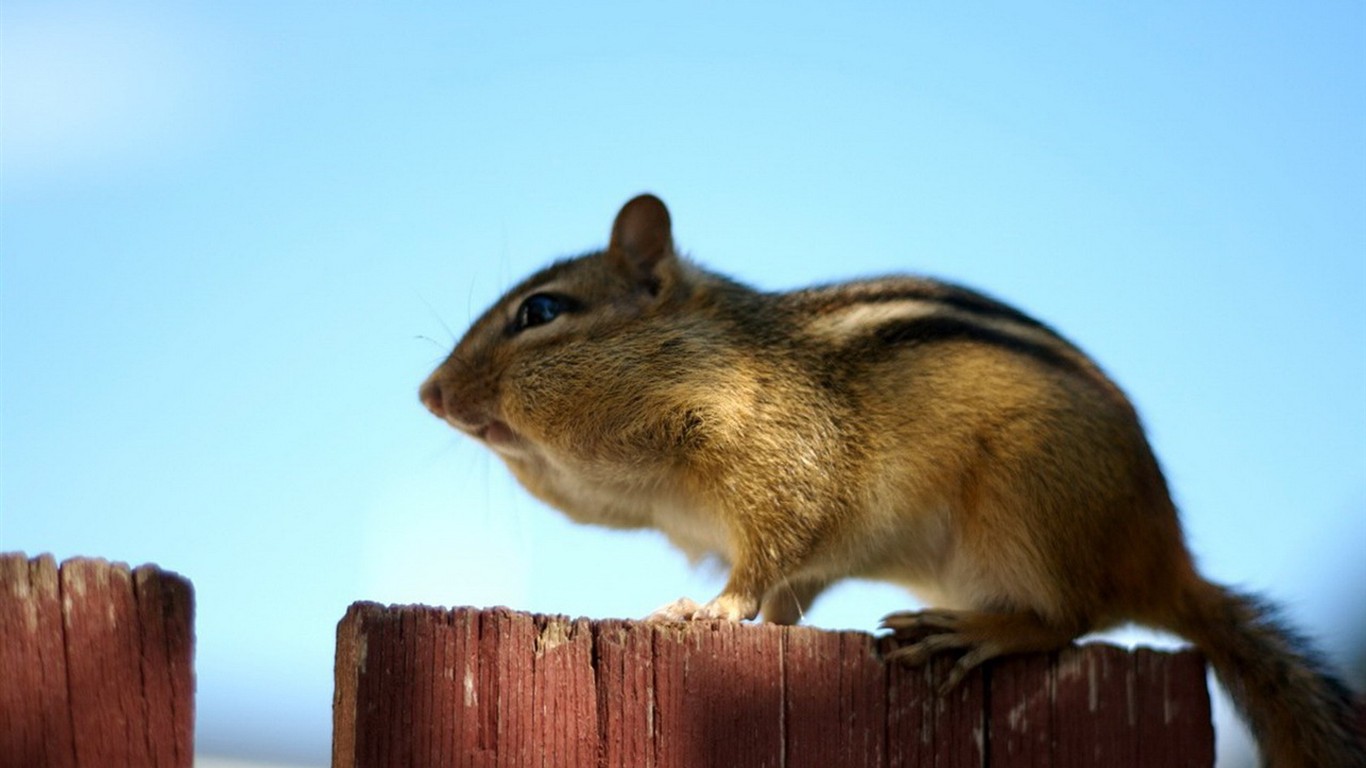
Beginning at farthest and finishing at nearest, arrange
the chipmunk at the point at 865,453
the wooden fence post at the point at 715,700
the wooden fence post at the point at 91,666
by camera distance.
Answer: the chipmunk at the point at 865,453
the wooden fence post at the point at 715,700
the wooden fence post at the point at 91,666

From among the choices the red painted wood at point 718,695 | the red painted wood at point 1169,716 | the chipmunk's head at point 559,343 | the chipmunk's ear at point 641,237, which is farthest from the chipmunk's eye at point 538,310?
the red painted wood at point 1169,716

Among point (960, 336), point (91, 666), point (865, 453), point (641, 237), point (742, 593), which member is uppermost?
point (641, 237)

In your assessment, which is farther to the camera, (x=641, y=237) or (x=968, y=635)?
(x=641, y=237)

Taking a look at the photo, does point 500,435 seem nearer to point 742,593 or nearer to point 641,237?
point 641,237

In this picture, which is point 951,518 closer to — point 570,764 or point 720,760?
point 720,760

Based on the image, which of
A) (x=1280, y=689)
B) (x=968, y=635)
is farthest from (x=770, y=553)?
(x=1280, y=689)

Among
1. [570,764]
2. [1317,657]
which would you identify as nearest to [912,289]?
[1317,657]

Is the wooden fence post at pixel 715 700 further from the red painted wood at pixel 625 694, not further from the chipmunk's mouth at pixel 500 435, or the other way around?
the chipmunk's mouth at pixel 500 435
